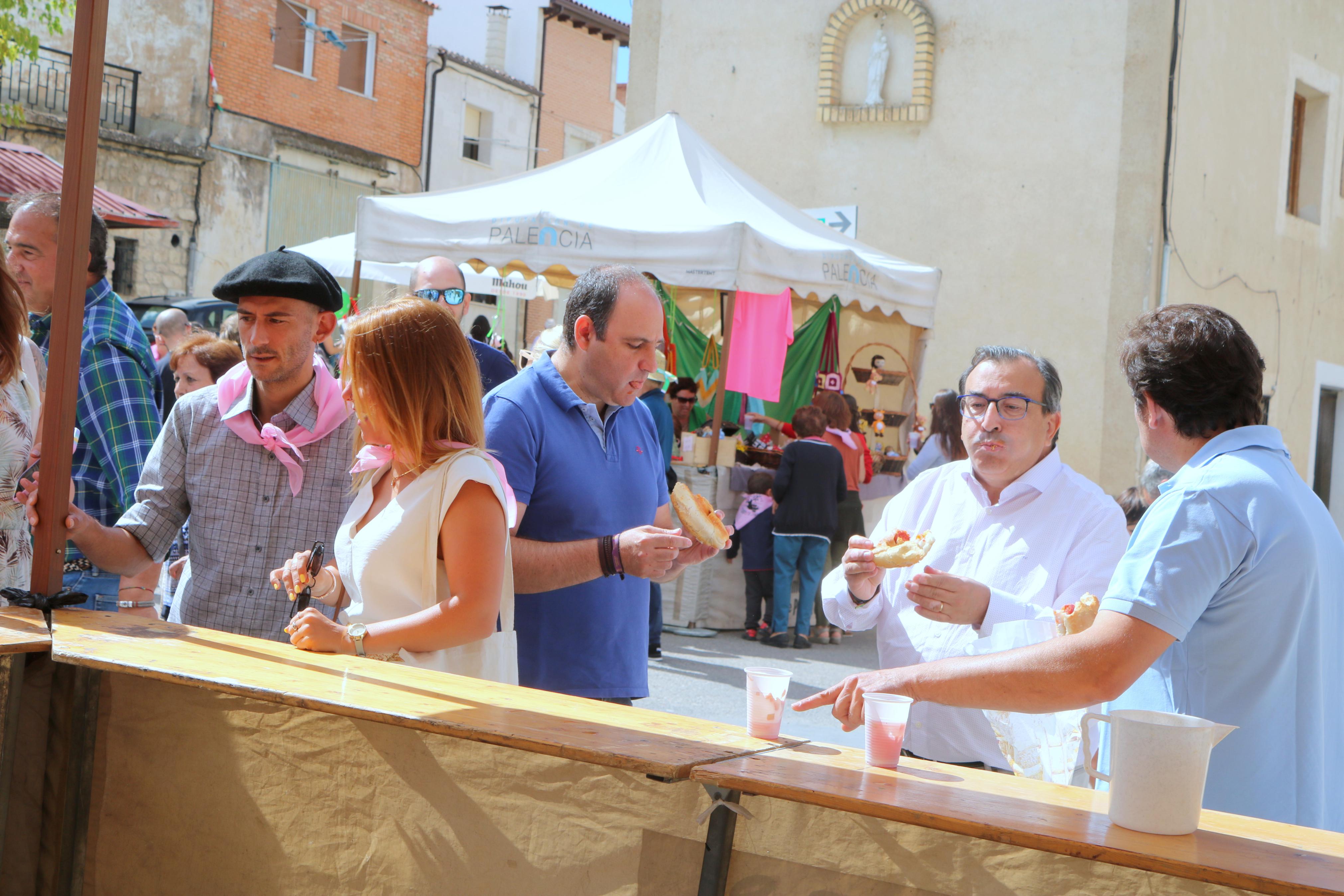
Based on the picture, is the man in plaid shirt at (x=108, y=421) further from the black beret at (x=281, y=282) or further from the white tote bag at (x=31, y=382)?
the black beret at (x=281, y=282)

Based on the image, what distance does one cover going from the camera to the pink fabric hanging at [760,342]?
376 inches

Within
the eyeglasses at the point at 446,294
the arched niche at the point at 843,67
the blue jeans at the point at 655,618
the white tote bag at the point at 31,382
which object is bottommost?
the blue jeans at the point at 655,618

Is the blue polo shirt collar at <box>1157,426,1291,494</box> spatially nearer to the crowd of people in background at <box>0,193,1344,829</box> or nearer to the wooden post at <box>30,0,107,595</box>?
the crowd of people in background at <box>0,193,1344,829</box>

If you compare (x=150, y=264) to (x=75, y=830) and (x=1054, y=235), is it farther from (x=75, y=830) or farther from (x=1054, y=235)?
(x=75, y=830)

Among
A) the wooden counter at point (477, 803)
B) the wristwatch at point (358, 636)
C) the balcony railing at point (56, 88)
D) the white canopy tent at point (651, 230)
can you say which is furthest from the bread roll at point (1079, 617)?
the balcony railing at point (56, 88)

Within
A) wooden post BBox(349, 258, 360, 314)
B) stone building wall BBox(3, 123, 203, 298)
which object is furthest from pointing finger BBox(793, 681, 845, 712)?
stone building wall BBox(3, 123, 203, 298)

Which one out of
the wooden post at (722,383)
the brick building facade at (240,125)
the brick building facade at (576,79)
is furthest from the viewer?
the brick building facade at (576,79)

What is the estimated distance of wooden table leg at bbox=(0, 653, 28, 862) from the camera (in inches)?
90.2

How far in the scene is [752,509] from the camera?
8.90m

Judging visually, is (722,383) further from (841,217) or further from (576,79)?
(576,79)

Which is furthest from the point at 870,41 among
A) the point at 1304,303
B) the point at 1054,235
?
the point at 1304,303

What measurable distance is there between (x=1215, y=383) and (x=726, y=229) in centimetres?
621

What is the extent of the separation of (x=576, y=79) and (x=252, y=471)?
1178 inches

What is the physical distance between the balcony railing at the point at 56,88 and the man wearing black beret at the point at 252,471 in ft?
58.5
